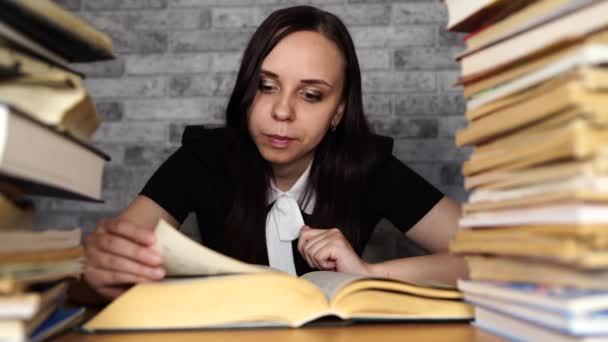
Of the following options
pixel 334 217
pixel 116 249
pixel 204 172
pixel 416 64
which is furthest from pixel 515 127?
pixel 416 64

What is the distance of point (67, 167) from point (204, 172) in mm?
1069

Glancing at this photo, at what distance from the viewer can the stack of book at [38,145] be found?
0.41 meters

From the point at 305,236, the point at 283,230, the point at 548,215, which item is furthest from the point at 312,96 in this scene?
the point at 548,215

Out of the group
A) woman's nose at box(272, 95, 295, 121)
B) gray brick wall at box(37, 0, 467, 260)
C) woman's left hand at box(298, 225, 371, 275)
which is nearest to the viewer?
woman's left hand at box(298, 225, 371, 275)

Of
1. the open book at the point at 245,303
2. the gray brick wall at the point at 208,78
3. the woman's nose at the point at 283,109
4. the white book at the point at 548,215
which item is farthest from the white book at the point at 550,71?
the gray brick wall at the point at 208,78

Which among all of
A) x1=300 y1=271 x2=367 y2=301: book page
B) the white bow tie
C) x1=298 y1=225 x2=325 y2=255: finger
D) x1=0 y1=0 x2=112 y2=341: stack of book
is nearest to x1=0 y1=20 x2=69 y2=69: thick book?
x1=0 y1=0 x2=112 y2=341: stack of book

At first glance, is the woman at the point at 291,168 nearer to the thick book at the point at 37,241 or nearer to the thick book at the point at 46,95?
the thick book at the point at 37,241

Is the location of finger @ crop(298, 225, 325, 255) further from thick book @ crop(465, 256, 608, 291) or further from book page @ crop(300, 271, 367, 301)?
thick book @ crop(465, 256, 608, 291)

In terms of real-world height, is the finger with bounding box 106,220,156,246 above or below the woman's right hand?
above

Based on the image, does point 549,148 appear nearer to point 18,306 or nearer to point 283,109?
point 18,306

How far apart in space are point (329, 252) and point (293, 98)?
50 cm

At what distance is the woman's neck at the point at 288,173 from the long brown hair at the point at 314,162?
0.03 m

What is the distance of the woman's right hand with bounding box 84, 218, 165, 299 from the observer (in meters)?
0.68

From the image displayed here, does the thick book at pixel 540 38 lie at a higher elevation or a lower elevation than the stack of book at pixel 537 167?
higher
